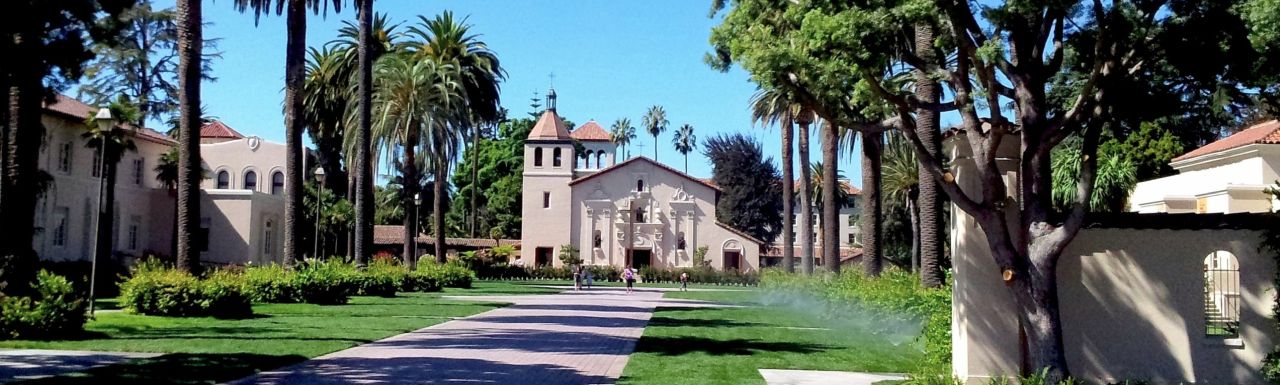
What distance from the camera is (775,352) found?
17.9 m

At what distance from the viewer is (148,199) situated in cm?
4847

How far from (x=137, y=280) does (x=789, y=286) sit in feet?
61.2

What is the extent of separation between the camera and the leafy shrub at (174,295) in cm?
2256

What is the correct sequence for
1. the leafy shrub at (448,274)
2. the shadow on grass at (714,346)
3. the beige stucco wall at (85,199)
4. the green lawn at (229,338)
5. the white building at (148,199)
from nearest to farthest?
the green lawn at (229,338) → the shadow on grass at (714,346) → the beige stucco wall at (85,199) → the white building at (148,199) → the leafy shrub at (448,274)

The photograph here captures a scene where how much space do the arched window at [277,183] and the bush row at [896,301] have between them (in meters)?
37.0

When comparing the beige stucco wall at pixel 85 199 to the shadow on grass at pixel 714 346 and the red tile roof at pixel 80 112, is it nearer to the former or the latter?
the red tile roof at pixel 80 112

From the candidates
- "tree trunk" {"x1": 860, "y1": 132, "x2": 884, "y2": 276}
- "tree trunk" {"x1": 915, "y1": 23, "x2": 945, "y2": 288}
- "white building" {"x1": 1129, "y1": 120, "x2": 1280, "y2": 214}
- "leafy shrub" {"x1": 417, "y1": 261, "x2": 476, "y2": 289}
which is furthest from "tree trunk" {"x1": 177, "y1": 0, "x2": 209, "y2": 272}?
"white building" {"x1": 1129, "y1": 120, "x2": 1280, "y2": 214}

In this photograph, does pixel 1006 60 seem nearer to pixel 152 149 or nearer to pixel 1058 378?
pixel 1058 378

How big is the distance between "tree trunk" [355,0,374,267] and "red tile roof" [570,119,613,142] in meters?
55.6

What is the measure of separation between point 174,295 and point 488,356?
370 inches

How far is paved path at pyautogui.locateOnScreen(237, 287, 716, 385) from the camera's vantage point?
13.4m

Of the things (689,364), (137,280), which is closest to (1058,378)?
(689,364)

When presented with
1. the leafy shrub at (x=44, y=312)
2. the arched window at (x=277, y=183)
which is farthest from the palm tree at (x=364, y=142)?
the arched window at (x=277, y=183)

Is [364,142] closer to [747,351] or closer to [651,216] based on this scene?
[747,351]
